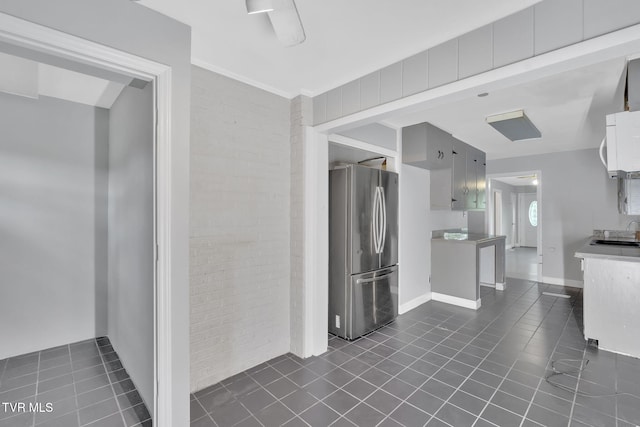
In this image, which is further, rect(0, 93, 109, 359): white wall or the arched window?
the arched window

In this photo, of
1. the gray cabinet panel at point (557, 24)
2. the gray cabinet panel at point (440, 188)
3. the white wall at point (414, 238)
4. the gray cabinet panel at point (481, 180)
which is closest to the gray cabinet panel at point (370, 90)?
the gray cabinet panel at point (557, 24)

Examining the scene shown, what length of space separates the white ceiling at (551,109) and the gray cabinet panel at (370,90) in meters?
1.36

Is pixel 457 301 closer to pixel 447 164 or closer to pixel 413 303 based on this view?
pixel 413 303

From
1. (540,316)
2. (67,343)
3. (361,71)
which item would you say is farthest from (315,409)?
(540,316)

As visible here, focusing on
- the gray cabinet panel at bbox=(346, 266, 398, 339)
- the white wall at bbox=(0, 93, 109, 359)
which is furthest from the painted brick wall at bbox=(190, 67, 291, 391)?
the white wall at bbox=(0, 93, 109, 359)

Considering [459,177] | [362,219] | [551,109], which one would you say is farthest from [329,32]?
[459,177]

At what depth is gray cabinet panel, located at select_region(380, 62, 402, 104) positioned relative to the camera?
6.88 feet

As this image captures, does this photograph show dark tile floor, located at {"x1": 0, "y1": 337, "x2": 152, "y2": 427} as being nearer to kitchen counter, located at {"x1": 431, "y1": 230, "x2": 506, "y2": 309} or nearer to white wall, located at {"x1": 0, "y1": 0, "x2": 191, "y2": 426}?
white wall, located at {"x1": 0, "y1": 0, "x2": 191, "y2": 426}

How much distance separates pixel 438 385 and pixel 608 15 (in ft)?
8.19

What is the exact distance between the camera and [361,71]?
7.64ft

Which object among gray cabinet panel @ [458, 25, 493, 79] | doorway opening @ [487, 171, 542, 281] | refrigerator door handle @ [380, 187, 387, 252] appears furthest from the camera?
doorway opening @ [487, 171, 542, 281]

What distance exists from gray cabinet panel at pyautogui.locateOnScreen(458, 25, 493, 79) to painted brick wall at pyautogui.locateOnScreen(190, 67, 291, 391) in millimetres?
1614

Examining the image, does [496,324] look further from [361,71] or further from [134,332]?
[134,332]

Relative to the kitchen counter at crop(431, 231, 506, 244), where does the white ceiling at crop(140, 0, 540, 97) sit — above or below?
above
